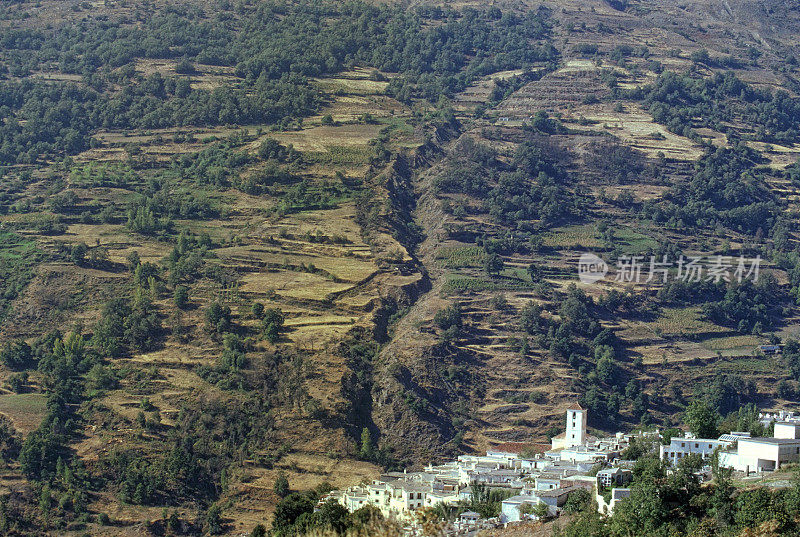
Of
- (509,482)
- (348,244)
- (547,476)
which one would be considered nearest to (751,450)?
(547,476)

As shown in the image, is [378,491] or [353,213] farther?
[353,213]

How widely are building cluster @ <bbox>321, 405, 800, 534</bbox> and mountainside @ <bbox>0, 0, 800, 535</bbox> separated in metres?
9.95

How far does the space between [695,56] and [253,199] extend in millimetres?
38752

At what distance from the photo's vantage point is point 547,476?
4188cm

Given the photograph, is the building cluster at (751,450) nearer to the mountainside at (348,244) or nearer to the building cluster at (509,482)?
the building cluster at (509,482)

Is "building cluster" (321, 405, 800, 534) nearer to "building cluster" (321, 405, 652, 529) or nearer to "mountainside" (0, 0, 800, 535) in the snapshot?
"building cluster" (321, 405, 652, 529)

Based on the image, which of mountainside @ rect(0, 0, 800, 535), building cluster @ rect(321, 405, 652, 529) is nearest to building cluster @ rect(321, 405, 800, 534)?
building cluster @ rect(321, 405, 652, 529)

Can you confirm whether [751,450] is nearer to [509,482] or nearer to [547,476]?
[547,476]

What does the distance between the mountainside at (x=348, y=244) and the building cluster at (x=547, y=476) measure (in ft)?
32.7

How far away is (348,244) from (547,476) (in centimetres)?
2973

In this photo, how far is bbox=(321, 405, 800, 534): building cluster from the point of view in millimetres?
37688

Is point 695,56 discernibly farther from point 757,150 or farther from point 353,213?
point 353,213

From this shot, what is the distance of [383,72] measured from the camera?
93500 mm

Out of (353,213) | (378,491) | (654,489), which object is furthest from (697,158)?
(654,489)
